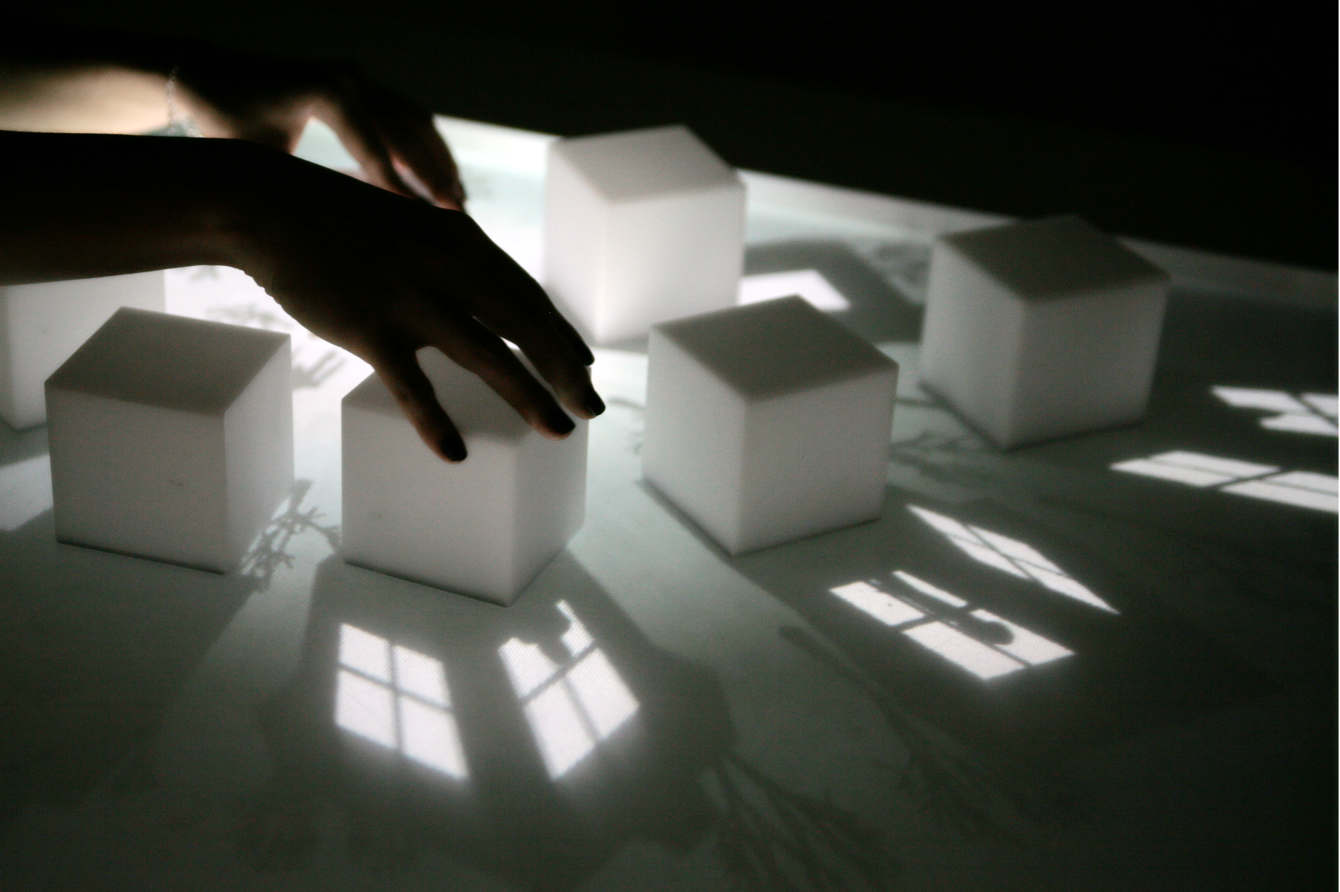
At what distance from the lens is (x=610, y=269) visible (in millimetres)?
2207

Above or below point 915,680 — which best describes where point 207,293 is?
above

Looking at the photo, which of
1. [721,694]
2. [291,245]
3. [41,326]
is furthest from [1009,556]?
[41,326]

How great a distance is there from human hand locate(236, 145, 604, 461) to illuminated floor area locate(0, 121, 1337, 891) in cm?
26

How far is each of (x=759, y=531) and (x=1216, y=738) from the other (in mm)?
513

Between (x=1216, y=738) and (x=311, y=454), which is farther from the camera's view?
(x=311, y=454)

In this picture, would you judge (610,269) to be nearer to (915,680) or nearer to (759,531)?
(759,531)

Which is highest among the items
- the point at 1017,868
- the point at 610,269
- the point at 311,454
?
the point at 610,269

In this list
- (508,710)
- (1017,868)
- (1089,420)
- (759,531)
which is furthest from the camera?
(1089,420)

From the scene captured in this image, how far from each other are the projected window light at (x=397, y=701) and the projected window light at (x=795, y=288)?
0.91 meters

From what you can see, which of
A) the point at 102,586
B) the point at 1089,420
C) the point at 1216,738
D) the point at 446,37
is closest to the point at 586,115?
the point at 446,37

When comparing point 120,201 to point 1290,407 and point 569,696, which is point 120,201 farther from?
point 1290,407

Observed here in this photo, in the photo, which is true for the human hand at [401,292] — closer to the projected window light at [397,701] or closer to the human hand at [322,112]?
the projected window light at [397,701]

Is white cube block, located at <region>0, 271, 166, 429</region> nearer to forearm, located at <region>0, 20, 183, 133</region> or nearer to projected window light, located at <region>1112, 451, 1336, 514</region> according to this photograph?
forearm, located at <region>0, 20, 183, 133</region>

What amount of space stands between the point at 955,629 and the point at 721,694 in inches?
10.7
